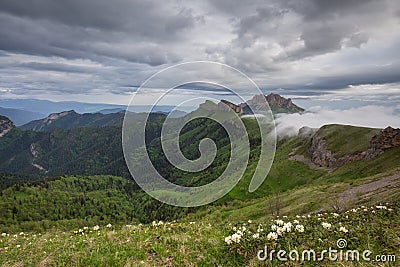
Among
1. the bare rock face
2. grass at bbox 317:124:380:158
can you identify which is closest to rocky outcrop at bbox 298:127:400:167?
the bare rock face

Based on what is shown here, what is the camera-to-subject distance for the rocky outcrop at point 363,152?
118 metres

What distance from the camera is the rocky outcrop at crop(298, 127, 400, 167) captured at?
11762 cm

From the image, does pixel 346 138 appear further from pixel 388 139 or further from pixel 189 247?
pixel 189 247

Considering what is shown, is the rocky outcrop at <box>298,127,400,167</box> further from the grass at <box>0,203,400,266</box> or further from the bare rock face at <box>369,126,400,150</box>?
the grass at <box>0,203,400,266</box>

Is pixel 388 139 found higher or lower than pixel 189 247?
lower

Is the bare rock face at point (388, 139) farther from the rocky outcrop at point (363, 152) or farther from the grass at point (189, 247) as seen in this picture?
the grass at point (189, 247)

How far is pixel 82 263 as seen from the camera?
863cm

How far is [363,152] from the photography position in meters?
131

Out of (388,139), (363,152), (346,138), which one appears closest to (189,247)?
(388,139)

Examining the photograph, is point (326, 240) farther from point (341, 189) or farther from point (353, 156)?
point (353, 156)

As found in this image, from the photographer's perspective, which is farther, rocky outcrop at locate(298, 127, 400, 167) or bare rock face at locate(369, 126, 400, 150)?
rocky outcrop at locate(298, 127, 400, 167)

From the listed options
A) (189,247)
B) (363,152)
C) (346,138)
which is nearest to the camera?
(189,247)

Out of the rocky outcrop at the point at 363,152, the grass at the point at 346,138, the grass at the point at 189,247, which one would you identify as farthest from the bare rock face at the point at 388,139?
the grass at the point at 189,247

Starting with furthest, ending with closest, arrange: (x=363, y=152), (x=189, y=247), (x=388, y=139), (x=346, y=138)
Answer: (x=346, y=138) < (x=363, y=152) < (x=388, y=139) < (x=189, y=247)
